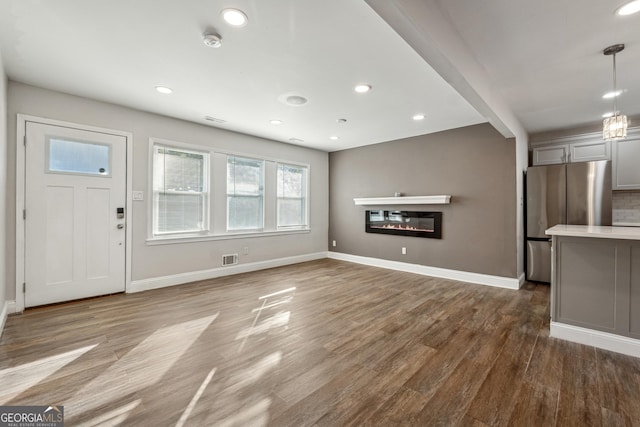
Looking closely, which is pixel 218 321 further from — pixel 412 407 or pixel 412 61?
pixel 412 61

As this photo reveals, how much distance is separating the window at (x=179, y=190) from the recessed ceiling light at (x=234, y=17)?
285cm

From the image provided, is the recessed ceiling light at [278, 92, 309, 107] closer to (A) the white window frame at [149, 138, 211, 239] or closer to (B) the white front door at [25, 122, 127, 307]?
(A) the white window frame at [149, 138, 211, 239]

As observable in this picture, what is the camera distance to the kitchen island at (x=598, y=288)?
7.52ft

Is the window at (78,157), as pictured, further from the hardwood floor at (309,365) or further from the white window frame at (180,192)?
the hardwood floor at (309,365)

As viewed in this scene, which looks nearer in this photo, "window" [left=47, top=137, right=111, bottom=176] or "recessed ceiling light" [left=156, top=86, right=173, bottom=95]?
"recessed ceiling light" [left=156, top=86, right=173, bottom=95]

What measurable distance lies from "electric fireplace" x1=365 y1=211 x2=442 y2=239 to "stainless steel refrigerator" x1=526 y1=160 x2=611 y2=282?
57.2 inches

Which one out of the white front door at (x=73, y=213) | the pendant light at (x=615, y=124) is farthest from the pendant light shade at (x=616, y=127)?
the white front door at (x=73, y=213)

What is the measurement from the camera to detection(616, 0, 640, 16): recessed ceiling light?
1909mm

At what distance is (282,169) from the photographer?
19.4ft

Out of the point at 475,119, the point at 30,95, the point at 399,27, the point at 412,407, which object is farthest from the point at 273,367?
the point at 475,119

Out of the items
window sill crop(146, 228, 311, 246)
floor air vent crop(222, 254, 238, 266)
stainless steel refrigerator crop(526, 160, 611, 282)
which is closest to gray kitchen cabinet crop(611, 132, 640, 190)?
stainless steel refrigerator crop(526, 160, 611, 282)

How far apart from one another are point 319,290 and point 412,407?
2.45m

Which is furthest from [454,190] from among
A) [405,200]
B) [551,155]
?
[551,155]

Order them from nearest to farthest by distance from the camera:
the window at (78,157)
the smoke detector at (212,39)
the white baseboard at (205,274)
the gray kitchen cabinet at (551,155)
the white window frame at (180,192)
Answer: the smoke detector at (212,39), the window at (78,157), the white baseboard at (205,274), the white window frame at (180,192), the gray kitchen cabinet at (551,155)
